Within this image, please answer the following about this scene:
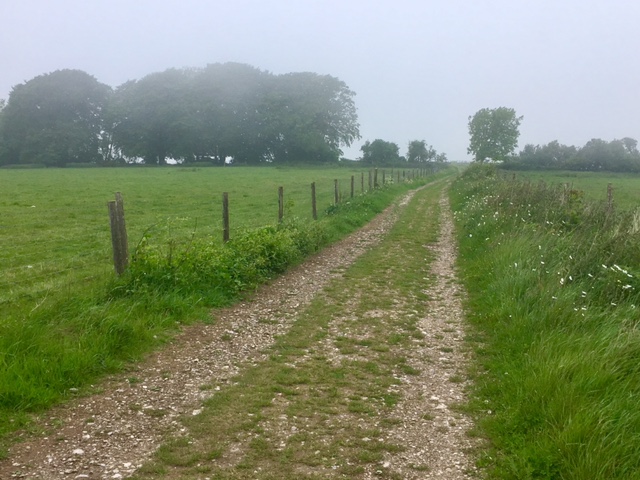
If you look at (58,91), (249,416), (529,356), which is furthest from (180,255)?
(58,91)

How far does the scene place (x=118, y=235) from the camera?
7617 mm

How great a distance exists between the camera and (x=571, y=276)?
26.6 ft

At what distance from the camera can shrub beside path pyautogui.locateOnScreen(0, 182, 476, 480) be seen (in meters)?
4.07

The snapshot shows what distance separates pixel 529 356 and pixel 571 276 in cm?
293

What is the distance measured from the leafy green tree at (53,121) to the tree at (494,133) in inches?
2456

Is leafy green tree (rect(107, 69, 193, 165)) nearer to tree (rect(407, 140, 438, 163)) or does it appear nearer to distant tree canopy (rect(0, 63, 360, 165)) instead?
distant tree canopy (rect(0, 63, 360, 165))

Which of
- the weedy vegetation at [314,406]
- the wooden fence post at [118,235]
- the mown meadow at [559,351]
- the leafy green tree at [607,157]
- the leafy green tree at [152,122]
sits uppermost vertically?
the leafy green tree at [152,122]

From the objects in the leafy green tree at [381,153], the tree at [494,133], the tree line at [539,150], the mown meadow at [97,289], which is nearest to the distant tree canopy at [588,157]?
the tree line at [539,150]

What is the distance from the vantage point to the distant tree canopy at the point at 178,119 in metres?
77.3

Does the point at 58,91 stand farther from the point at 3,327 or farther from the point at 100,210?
the point at 3,327

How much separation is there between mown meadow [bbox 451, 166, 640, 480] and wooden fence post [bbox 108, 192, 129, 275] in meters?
5.06

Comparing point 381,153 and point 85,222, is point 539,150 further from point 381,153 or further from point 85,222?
point 85,222

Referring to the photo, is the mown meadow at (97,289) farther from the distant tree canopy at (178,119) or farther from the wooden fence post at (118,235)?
the distant tree canopy at (178,119)

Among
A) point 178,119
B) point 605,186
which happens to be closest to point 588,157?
point 605,186
